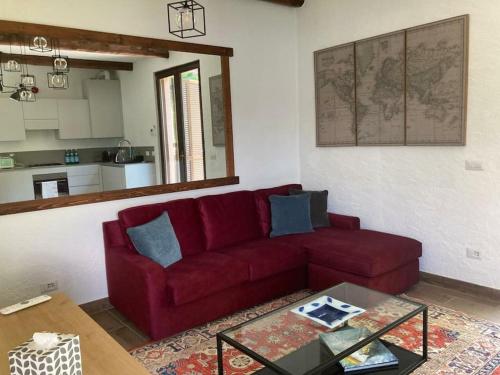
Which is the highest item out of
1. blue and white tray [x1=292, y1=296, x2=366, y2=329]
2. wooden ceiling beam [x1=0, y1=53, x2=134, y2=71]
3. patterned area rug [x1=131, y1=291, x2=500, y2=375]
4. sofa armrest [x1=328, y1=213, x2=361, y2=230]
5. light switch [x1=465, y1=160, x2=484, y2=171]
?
wooden ceiling beam [x1=0, y1=53, x2=134, y2=71]

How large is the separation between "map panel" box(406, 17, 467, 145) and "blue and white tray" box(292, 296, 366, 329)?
183cm

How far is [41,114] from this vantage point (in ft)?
11.0

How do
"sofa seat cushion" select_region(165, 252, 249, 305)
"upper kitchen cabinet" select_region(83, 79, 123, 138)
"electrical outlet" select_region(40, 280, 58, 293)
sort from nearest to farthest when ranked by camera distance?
"sofa seat cushion" select_region(165, 252, 249, 305)
"electrical outlet" select_region(40, 280, 58, 293)
"upper kitchen cabinet" select_region(83, 79, 123, 138)

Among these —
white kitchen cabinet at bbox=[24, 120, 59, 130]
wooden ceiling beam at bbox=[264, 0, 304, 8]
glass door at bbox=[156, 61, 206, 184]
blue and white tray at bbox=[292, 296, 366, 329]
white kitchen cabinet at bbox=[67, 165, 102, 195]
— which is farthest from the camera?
wooden ceiling beam at bbox=[264, 0, 304, 8]

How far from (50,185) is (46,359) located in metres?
2.13

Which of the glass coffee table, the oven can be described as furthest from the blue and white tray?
the oven

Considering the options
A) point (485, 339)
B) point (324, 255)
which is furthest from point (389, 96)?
point (485, 339)

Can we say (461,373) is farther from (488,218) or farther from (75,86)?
(75,86)

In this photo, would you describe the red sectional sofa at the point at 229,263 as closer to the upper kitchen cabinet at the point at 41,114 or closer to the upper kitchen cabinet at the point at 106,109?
the upper kitchen cabinet at the point at 106,109

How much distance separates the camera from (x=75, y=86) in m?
3.54

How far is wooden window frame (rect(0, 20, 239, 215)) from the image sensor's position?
2994 millimetres

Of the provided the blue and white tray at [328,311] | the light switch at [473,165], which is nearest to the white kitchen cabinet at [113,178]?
the blue and white tray at [328,311]

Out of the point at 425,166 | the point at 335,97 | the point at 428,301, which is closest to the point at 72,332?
the point at 428,301

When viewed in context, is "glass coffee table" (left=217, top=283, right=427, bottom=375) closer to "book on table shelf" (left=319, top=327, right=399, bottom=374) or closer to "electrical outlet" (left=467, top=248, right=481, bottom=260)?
"book on table shelf" (left=319, top=327, right=399, bottom=374)
